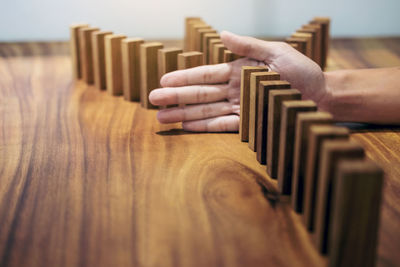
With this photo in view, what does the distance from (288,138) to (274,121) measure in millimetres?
56

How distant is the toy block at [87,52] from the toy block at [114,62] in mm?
112

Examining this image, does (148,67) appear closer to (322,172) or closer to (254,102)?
(254,102)

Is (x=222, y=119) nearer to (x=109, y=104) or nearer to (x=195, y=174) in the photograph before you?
(x=195, y=174)

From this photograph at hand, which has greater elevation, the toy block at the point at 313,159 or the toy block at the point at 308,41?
the toy block at the point at 308,41

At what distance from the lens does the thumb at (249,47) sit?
2.74 feet

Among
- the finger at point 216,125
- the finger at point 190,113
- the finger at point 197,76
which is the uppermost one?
the finger at point 197,76

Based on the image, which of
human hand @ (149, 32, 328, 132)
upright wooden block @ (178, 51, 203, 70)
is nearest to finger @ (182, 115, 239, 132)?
human hand @ (149, 32, 328, 132)

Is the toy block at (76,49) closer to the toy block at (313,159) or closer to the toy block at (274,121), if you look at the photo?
the toy block at (274,121)

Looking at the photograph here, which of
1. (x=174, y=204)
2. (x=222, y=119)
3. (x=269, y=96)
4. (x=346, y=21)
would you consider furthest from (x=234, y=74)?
(x=346, y=21)

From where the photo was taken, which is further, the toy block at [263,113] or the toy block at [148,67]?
the toy block at [148,67]

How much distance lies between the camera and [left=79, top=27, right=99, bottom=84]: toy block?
47.3 inches

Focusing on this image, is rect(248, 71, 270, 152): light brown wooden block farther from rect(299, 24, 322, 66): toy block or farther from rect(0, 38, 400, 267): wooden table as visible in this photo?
rect(299, 24, 322, 66): toy block

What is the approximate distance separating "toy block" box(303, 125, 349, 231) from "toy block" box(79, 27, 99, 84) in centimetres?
83

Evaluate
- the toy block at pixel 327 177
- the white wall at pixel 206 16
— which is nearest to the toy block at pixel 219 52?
the toy block at pixel 327 177
